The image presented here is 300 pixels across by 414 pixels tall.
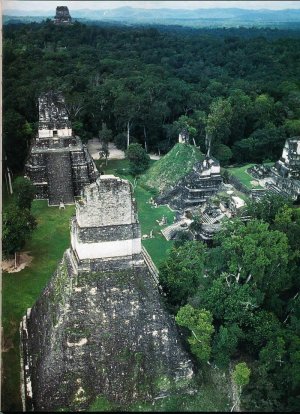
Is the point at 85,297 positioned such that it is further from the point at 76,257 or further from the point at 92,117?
the point at 92,117

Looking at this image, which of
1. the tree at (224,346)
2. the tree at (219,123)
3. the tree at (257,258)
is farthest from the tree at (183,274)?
the tree at (219,123)

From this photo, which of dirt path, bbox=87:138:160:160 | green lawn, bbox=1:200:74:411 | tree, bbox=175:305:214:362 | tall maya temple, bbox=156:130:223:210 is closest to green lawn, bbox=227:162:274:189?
tall maya temple, bbox=156:130:223:210

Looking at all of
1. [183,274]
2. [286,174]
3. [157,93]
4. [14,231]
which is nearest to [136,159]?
[286,174]

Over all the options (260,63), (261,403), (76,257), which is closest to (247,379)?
(261,403)

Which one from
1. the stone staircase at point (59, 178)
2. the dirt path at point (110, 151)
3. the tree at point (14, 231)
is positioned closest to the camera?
the tree at point (14, 231)

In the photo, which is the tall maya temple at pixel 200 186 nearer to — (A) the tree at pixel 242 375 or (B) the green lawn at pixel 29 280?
(B) the green lawn at pixel 29 280

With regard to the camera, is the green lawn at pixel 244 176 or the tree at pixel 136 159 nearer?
the green lawn at pixel 244 176
